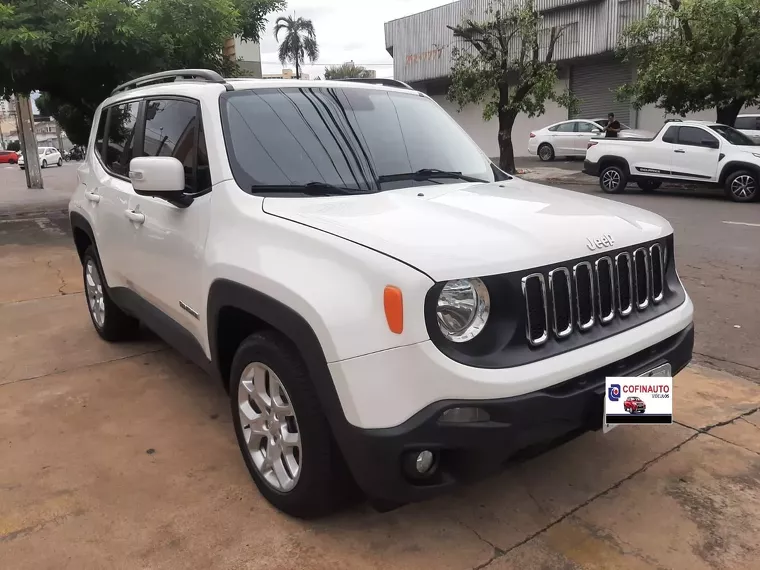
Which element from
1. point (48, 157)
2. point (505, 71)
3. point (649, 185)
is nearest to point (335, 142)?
point (649, 185)

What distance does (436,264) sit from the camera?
2.23m

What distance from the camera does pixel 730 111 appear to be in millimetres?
15992

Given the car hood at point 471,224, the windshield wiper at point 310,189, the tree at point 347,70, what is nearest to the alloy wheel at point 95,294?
the windshield wiper at point 310,189

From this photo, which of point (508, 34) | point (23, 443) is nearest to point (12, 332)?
point (23, 443)

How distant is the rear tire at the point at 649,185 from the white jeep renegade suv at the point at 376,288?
12095 mm

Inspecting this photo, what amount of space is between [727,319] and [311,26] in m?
69.5

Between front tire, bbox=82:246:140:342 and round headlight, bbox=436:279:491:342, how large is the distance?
3.29 m

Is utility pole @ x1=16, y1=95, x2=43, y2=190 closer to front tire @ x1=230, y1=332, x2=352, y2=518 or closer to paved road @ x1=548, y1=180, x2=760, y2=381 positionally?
paved road @ x1=548, y1=180, x2=760, y2=381

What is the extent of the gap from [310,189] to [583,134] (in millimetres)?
22424

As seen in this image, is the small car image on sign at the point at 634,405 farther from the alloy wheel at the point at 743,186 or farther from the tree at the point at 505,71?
the tree at the point at 505,71

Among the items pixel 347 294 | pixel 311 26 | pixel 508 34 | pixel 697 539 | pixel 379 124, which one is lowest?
pixel 697 539

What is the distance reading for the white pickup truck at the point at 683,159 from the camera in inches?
512

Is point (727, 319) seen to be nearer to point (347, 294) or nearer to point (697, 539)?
point (697, 539)

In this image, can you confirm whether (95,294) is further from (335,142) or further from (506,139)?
(506,139)
